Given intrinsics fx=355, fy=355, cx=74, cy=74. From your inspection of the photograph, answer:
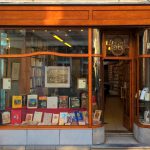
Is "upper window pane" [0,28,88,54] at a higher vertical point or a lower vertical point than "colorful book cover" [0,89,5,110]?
higher

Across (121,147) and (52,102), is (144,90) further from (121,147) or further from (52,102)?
(52,102)

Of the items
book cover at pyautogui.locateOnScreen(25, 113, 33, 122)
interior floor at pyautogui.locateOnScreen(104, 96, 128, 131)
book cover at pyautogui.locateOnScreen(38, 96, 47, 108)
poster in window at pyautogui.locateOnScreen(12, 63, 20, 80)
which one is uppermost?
poster in window at pyautogui.locateOnScreen(12, 63, 20, 80)

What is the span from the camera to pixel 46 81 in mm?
10773

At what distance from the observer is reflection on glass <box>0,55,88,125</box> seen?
10727 millimetres

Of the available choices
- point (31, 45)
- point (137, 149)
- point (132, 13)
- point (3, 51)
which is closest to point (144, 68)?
point (132, 13)

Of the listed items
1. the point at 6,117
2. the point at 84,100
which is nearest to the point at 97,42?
the point at 84,100

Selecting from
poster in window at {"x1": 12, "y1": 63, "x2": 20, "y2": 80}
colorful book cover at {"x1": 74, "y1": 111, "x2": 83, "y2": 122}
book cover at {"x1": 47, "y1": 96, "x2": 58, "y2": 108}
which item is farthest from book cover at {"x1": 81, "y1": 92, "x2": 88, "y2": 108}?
poster in window at {"x1": 12, "y1": 63, "x2": 20, "y2": 80}

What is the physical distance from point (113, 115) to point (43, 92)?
4.63m

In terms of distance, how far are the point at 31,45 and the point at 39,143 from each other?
2.95m

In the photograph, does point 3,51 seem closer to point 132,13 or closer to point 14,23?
point 14,23

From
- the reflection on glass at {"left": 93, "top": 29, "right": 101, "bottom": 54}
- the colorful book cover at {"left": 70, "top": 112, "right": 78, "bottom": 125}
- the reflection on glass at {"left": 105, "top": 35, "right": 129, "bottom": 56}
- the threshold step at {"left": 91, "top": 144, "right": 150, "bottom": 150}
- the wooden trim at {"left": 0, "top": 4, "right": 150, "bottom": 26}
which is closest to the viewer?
the threshold step at {"left": 91, "top": 144, "right": 150, "bottom": 150}

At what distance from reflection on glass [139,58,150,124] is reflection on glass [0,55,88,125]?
175 centimetres

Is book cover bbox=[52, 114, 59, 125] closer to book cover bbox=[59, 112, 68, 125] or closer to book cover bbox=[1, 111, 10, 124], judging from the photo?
book cover bbox=[59, 112, 68, 125]

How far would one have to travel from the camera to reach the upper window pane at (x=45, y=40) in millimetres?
10641
